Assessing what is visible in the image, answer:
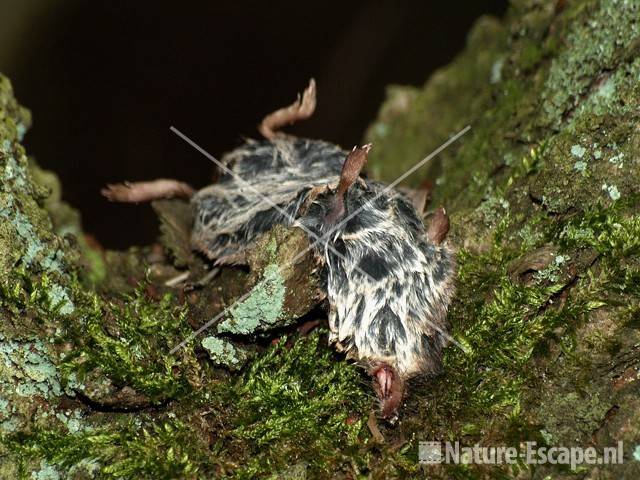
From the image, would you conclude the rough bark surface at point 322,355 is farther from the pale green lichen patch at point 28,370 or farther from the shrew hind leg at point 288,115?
the shrew hind leg at point 288,115

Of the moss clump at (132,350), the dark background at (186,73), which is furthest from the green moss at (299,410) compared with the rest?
the dark background at (186,73)

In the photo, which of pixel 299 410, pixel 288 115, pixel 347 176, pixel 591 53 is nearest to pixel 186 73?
pixel 288 115

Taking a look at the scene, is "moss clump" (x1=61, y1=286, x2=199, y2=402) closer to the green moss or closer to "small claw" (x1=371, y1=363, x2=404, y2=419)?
the green moss

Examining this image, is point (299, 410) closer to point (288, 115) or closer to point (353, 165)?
point (353, 165)

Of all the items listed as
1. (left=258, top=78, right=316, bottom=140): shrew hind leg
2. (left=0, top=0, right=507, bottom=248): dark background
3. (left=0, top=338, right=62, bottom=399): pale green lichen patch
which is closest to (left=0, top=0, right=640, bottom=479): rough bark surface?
(left=0, top=338, right=62, bottom=399): pale green lichen patch

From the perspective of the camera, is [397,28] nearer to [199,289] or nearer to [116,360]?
[199,289]

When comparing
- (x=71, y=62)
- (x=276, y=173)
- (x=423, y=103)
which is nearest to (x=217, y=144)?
(x=71, y=62)
